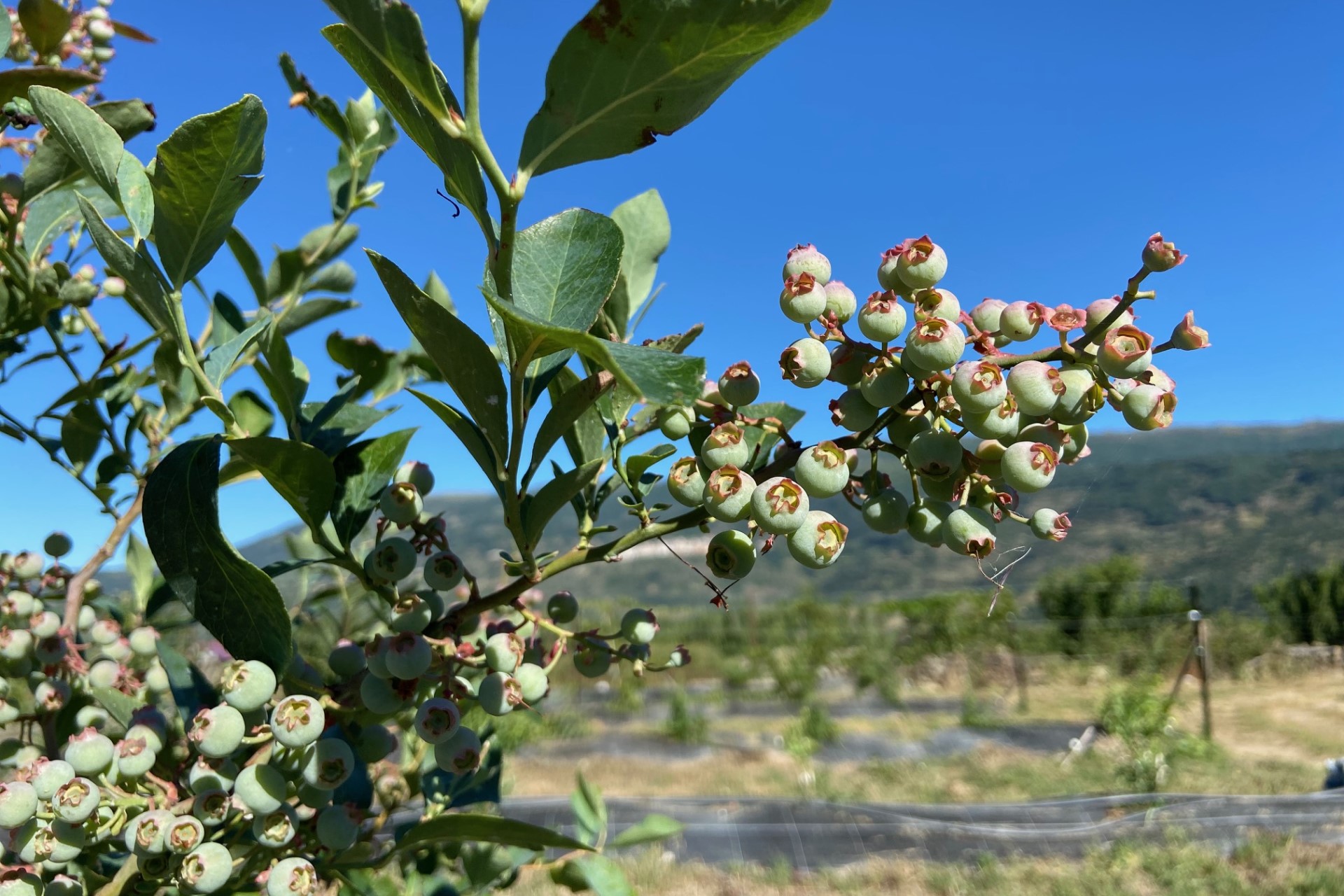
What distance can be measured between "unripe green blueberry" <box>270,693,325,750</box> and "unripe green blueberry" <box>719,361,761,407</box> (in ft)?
1.12

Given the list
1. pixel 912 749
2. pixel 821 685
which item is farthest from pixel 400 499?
pixel 821 685

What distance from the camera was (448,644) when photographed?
0.58 m

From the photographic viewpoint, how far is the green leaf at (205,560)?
508 mm

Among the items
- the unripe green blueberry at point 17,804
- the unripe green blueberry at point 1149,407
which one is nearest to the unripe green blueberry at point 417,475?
the unripe green blueberry at point 17,804

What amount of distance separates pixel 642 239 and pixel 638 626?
35cm

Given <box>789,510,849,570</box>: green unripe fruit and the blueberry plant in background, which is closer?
the blueberry plant in background

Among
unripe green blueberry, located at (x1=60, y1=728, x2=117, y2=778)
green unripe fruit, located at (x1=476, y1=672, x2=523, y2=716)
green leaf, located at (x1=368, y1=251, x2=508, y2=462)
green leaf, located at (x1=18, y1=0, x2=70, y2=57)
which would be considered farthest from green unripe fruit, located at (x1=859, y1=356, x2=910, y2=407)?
green leaf, located at (x1=18, y1=0, x2=70, y2=57)

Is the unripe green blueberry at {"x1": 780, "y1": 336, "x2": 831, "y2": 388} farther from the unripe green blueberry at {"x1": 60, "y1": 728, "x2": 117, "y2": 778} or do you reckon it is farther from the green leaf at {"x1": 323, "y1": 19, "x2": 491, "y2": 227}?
the unripe green blueberry at {"x1": 60, "y1": 728, "x2": 117, "y2": 778}

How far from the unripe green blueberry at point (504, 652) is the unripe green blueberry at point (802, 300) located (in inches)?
11.7

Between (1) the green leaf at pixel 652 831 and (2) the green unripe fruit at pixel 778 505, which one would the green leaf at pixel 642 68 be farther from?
(1) the green leaf at pixel 652 831

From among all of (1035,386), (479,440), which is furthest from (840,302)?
(479,440)

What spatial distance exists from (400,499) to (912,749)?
8.36 m

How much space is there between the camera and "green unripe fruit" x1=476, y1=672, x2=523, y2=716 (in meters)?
0.58

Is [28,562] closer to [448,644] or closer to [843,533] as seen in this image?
[448,644]
